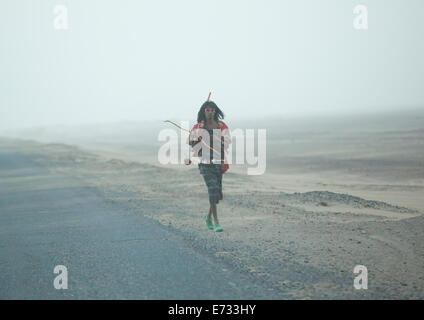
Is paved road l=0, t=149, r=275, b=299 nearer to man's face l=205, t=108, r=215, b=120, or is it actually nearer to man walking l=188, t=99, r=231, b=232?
man walking l=188, t=99, r=231, b=232

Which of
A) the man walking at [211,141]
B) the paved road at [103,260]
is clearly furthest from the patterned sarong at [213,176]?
the paved road at [103,260]

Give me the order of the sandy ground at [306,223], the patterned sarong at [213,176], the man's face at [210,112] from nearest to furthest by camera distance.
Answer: the sandy ground at [306,223]
the man's face at [210,112]
the patterned sarong at [213,176]

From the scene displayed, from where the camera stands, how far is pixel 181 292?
4.66 metres

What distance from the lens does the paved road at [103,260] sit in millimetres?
4777

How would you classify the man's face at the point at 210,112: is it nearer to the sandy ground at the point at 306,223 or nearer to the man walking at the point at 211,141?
the man walking at the point at 211,141

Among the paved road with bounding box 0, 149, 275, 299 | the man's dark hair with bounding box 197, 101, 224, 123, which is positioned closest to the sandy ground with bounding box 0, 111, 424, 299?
the paved road with bounding box 0, 149, 275, 299

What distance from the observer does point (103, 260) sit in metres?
5.98

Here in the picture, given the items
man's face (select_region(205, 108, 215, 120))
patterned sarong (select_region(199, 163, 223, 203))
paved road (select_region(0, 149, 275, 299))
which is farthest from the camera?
patterned sarong (select_region(199, 163, 223, 203))

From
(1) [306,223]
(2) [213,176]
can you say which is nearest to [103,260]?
(2) [213,176]

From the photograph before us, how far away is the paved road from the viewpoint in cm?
478

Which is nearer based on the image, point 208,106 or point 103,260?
point 103,260

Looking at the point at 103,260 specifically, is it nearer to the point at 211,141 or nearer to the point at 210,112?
the point at 211,141
